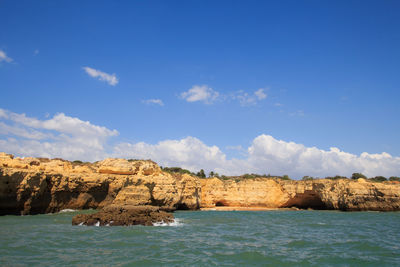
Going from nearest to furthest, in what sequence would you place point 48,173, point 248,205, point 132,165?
point 48,173 < point 132,165 < point 248,205

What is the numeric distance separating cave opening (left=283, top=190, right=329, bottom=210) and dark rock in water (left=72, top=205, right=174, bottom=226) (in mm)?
27759

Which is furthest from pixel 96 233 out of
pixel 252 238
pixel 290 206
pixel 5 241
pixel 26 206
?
pixel 290 206

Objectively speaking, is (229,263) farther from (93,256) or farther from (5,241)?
(5,241)

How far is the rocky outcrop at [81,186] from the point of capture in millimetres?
21844

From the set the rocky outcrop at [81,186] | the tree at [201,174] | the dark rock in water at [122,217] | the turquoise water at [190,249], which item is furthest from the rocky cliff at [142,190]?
the tree at [201,174]

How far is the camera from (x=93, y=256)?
30.2 feet

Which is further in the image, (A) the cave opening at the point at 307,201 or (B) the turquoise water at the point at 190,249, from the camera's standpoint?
(A) the cave opening at the point at 307,201

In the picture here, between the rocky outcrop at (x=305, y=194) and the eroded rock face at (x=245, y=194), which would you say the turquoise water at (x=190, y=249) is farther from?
the eroded rock face at (x=245, y=194)

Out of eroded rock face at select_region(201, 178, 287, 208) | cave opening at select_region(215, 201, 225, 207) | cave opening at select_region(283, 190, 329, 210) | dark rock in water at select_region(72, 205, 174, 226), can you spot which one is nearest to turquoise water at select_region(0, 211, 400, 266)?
dark rock in water at select_region(72, 205, 174, 226)

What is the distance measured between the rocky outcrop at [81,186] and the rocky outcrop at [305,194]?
9.83 metres

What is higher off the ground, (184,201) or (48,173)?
(48,173)

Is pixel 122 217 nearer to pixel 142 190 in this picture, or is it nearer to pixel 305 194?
pixel 142 190

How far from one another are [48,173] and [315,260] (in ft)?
76.6

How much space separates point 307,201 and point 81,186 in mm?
32925
